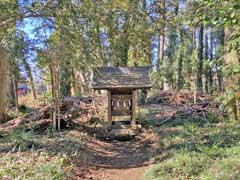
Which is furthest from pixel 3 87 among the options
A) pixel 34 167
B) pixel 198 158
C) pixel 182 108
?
pixel 198 158

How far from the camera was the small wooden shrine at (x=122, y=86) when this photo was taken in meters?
12.4

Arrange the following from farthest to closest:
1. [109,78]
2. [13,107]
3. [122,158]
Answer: [13,107] < [109,78] < [122,158]

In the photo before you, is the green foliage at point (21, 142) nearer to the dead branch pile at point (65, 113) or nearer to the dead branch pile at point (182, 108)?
the dead branch pile at point (65, 113)

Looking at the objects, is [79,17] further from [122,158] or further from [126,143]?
[126,143]

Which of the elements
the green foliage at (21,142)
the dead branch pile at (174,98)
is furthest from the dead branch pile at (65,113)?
the dead branch pile at (174,98)

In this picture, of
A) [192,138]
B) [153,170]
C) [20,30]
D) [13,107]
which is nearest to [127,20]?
[20,30]

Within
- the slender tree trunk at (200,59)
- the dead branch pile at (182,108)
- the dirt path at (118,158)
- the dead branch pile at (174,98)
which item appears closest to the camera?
the dirt path at (118,158)

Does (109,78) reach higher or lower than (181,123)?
higher

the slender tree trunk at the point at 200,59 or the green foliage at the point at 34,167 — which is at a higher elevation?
the slender tree trunk at the point at 200,59

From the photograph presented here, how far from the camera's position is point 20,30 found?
27.4ft

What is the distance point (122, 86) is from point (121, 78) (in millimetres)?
504

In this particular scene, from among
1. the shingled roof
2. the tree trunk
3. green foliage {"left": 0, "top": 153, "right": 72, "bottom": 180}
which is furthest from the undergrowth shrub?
the tree trunk

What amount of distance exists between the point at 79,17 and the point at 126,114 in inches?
202

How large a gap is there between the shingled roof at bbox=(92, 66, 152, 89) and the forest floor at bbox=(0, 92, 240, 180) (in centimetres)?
173
